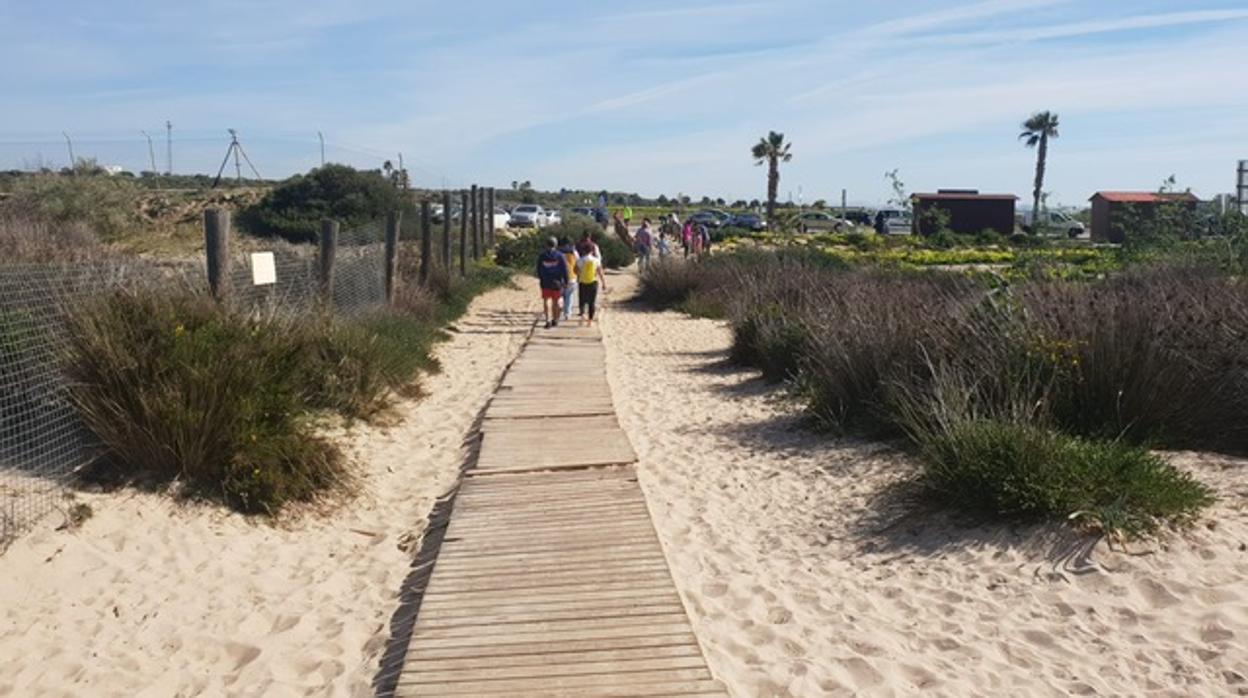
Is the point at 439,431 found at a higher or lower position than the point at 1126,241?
lower

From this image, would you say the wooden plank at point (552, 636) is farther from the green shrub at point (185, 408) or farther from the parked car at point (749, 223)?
the parked car at point (749, 223)

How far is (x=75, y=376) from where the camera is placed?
22.6 feet

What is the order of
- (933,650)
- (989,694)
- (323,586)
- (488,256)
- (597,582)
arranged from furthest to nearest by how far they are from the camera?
(488,256)
(323,586)
(597,582)
(933,650)
(989,694)

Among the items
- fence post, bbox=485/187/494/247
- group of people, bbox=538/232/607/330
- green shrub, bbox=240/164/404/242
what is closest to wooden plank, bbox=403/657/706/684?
group of people, bbox=538/232/607/330

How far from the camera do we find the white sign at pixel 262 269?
8.86 meters

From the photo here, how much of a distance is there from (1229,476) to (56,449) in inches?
280

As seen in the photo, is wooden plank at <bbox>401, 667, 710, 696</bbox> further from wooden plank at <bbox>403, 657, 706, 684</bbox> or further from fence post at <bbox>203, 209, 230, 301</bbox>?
fence post at <bbox>203, 209, 230, 301</bbox>

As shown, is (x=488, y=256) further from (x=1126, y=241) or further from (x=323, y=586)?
(x=323, y=586)

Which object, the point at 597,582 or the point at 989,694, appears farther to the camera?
the point at 597,582

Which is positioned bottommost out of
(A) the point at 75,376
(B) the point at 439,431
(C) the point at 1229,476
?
(B) the point at 439,431

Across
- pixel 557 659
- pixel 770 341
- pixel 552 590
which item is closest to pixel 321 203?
pixel 770 341

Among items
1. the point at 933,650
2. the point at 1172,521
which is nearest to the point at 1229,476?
the point at 1172,521

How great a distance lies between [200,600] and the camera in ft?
19.0

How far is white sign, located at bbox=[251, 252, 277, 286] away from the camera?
8859 millimetres
